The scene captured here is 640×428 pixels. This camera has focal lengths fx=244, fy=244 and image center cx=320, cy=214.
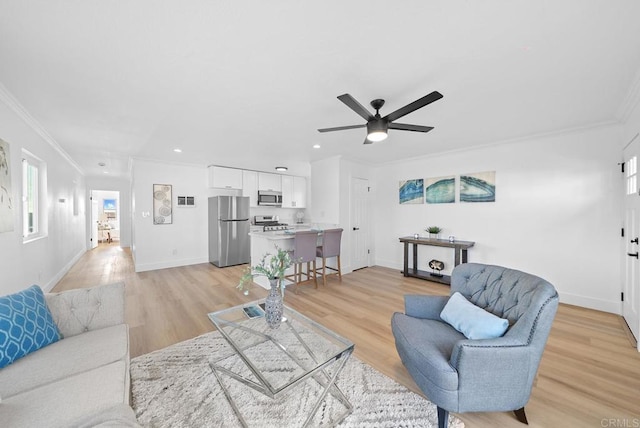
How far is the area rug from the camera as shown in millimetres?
1474

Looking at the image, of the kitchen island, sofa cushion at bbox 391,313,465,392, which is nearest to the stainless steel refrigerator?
the kitchen island

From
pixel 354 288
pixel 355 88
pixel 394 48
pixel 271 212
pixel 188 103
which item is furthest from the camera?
Result: pixel 271 212

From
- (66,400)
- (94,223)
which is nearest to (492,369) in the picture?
(66,400)

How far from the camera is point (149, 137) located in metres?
3.59

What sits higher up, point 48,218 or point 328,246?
point 48,218

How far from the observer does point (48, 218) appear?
382cm

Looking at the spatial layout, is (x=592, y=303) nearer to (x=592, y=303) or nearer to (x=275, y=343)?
(x=592, y=303)

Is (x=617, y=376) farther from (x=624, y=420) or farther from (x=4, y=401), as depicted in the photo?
(x=4, y=401)

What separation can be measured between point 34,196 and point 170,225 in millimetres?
2073

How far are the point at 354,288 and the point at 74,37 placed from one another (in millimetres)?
3982

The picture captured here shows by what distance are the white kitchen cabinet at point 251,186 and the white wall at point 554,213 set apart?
4.21 metres

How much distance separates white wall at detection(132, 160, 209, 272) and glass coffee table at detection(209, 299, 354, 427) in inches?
162

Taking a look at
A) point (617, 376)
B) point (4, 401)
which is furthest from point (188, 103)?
point (617, 376)

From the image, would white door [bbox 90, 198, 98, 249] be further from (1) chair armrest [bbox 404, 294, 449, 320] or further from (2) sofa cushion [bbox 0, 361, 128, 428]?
(1) chair armrest [bbox 404, 294, 449, 320]
